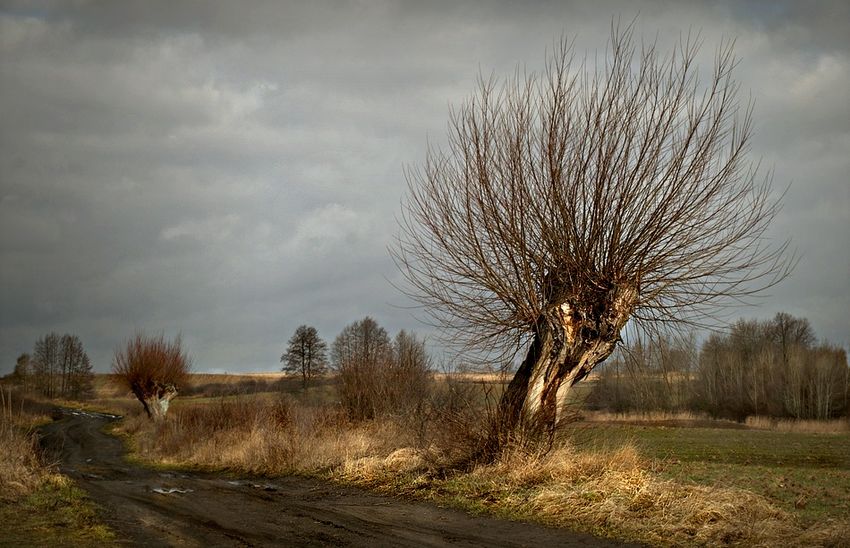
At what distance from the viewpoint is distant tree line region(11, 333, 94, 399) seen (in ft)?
240

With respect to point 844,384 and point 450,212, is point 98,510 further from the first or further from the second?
point 844,384

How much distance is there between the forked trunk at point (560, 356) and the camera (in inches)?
448

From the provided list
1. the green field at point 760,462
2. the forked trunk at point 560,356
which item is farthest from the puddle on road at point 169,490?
the green field at point 760,462

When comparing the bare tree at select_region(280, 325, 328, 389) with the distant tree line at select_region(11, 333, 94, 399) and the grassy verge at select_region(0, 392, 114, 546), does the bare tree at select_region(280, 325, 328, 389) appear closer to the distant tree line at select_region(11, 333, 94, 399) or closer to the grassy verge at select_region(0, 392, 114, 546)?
the distant tree line at select_region(11, 333, 94, 399)

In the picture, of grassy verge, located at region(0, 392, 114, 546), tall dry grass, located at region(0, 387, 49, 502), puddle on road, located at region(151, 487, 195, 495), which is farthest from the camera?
puddle on road, located at region(151, 487, 195, 495)

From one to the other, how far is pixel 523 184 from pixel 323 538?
648 cm

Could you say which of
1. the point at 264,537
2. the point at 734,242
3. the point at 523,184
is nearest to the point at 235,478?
the point at 264,537

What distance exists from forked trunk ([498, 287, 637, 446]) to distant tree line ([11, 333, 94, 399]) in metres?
72.6

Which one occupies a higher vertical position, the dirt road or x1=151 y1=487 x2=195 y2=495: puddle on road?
the dirt road

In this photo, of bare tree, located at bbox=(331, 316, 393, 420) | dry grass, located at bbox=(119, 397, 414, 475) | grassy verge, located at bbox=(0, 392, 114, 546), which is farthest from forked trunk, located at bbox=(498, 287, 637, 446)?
bare tree, located at bbox=(331, 316, 393, 420)

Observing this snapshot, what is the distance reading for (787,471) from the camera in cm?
1805

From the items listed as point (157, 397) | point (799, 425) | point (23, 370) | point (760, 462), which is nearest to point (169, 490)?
point (760, 462)

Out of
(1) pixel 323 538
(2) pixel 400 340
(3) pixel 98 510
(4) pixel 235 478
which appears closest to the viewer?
(1) pixel 323 538

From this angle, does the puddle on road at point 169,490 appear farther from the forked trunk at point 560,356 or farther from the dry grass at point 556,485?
the forked trunk at point 560,356
